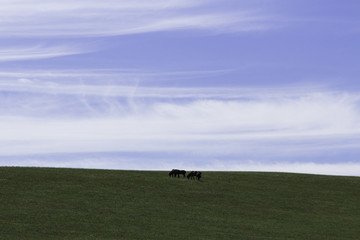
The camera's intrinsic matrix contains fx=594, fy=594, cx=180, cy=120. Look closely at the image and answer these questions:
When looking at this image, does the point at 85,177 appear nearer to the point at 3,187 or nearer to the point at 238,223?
the point at 3,187

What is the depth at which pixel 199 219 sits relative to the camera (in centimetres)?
3916

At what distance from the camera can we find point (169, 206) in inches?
1668

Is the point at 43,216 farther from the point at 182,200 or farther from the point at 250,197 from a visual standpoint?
the point at 250,197

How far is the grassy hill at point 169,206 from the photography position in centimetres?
3491

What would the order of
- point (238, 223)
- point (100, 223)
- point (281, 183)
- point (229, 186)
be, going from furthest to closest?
1. point (281, 183)
2. point (229, 186)
3. point (238, 223)
4. point (100, 223)

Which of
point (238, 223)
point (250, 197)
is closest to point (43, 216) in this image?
point (238, 223)

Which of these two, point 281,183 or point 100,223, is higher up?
point 281,183

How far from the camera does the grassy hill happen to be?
115 ft

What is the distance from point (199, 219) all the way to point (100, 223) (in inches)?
268

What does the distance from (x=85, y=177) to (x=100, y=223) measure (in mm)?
16543

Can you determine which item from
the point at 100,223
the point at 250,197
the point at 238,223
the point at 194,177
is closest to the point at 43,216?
the point at 100,223

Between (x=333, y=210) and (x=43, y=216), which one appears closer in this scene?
(x=43, y=216)

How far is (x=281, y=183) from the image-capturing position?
184ft

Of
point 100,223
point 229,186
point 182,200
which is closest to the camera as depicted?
point 100,223
